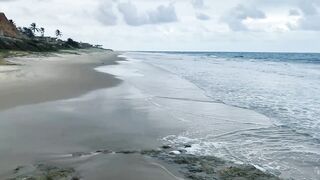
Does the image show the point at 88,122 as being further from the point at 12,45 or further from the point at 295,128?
the point at 12,45

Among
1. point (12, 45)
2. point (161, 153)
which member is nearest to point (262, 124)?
point (161, 153)

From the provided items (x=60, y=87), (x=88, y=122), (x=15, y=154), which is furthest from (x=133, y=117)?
(x=60, y=87)

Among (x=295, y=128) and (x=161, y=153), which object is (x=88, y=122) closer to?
(x=161, y=153)

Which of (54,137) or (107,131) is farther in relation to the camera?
(107,131)

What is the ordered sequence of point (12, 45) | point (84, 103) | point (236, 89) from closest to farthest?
point (84, 103), point (236, 89), point (12, 45)

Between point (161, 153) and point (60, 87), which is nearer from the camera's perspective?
point (161, 153)

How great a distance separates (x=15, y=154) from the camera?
8859 millimetres

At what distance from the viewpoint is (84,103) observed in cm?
1673

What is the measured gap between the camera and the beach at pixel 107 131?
805 centimetres

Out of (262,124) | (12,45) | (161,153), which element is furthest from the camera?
(12,45)

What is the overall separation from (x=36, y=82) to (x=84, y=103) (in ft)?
23.6

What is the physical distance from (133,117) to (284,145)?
530 cm

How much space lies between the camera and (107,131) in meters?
11.7

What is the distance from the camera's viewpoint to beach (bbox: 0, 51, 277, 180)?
8047 mm
